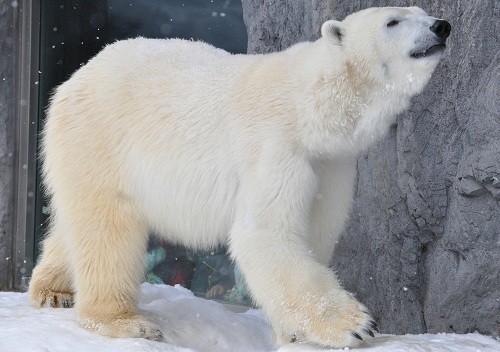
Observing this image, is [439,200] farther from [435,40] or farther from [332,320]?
[332,320]

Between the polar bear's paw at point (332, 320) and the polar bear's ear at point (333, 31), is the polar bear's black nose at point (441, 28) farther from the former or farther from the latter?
the polar bear's paw at point (332, 320)

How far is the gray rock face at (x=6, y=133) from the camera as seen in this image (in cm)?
630

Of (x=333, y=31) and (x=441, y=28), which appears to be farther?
(x=333, y=31)

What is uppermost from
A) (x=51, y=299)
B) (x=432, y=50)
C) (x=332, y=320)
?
(x=432, y=50)

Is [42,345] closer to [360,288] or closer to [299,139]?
[299,139]

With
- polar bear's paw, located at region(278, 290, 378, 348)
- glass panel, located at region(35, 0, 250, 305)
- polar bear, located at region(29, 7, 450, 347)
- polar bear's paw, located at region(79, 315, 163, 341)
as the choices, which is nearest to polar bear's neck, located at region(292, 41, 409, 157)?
polar bear, located at region(29, 7, 450, 347)

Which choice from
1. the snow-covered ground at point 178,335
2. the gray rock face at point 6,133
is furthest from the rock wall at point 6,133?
the snow-covered ground at point 178,335

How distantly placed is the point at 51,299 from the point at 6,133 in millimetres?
2643

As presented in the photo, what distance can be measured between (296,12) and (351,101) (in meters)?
2.02

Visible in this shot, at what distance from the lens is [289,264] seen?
125 inches

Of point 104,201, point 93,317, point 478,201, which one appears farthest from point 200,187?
point 478,201

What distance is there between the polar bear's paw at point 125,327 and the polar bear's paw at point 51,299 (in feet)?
1.62

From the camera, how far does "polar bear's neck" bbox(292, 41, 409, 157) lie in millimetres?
3344

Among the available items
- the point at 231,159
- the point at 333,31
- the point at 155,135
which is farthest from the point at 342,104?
the point at 155,135
